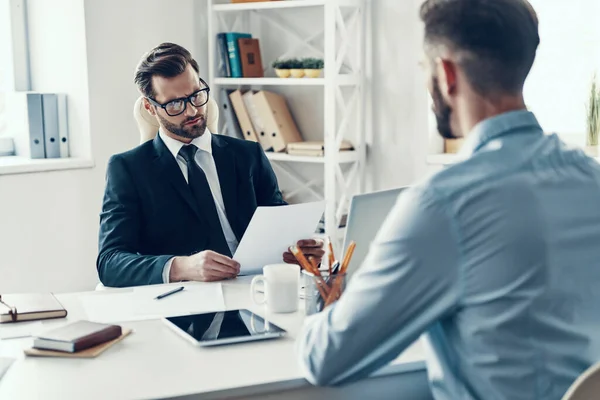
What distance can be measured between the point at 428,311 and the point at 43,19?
3131 millimetres

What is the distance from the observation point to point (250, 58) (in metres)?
3.99

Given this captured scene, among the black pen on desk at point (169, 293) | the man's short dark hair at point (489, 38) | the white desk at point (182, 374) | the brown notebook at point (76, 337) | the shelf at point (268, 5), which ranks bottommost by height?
the white desk at point (182, 374)

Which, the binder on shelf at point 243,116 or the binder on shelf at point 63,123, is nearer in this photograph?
the binder on shelf at point 63,123

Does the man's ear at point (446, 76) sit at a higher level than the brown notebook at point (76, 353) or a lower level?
higher

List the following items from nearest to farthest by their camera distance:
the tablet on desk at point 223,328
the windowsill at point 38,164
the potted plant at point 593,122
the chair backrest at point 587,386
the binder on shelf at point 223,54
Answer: the chair backrest at point 587,386 < the tablet on desk at point 223,328 < the potted plant at point 593,122 < the windowsill at point 38,164 < the binder on shelf at point 223,54

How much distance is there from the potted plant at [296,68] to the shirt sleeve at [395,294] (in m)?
2.60

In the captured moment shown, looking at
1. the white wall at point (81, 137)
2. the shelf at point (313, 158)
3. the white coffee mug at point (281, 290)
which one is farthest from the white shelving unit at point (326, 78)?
the white coffee mug at point (281, 290)

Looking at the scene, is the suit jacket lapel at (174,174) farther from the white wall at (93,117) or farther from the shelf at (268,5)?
the shelf at (268,5)

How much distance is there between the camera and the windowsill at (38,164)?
3490mm

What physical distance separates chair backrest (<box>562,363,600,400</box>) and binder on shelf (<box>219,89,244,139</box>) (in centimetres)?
302

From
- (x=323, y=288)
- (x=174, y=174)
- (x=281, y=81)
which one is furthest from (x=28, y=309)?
(x=281, y=81)

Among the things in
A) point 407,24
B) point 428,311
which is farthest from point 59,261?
point 428,311

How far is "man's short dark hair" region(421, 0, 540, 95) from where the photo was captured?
121cm

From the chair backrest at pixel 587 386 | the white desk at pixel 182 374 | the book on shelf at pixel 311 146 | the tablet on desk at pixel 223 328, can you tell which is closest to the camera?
the chair backrest at pixel 587 386
